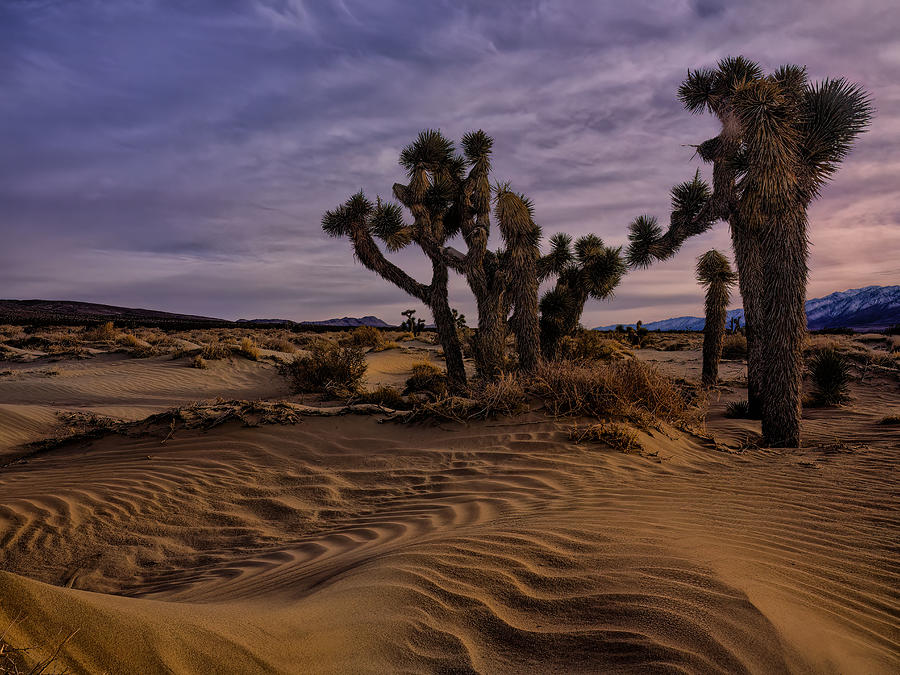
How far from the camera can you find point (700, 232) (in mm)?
14742

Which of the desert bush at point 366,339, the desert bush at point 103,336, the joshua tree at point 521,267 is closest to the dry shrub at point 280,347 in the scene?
the desert bush at point 366,339

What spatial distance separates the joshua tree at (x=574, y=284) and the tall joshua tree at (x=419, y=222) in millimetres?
4658

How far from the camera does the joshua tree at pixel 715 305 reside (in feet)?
50.3

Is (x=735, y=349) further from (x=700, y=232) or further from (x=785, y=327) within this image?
(x=785, y=327)

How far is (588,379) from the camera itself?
23.6 ft

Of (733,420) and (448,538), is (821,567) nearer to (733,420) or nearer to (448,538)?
(448,538)

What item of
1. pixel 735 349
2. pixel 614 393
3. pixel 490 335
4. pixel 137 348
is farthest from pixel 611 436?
pixel 735 349

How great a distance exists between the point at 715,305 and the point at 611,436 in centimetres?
1134

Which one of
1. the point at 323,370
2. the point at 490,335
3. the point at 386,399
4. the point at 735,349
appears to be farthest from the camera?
the point at 735,349

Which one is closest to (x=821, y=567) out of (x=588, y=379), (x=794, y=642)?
(x=794, y=642)

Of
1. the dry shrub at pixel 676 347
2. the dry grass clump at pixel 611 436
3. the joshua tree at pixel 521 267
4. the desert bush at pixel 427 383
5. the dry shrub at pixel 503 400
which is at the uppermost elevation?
the joshua tree at pixel 521 267

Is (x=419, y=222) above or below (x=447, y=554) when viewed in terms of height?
above

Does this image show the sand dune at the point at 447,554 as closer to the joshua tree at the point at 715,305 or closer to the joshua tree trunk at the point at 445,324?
the joshua tree trunk at the point at 445,324

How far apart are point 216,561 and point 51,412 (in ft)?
26.5
